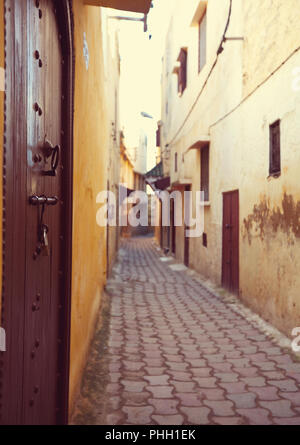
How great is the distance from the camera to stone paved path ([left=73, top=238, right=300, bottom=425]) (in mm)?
3039

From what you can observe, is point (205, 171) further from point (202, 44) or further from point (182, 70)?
point (182, 70)

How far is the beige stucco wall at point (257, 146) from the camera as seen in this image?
5047 millimetres

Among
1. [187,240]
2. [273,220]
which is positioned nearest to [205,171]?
[187,240]

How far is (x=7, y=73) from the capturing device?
1.29 m

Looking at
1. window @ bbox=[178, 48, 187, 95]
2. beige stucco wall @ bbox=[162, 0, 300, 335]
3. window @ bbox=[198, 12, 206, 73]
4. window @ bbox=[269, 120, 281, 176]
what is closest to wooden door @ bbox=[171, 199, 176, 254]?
window @ bbox=[178, 48, 187, 95]

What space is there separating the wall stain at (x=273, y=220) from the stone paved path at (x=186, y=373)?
125 centimetres

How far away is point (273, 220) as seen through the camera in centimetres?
562

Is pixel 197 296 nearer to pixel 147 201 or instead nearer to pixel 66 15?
pixel 66 15

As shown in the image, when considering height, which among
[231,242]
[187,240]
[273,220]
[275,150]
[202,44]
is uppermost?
[202,44]

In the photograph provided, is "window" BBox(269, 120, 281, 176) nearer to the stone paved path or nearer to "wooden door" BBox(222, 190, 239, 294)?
"wooden door" BBox(222, 190, 239, 294)

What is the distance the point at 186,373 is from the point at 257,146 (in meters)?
3.73

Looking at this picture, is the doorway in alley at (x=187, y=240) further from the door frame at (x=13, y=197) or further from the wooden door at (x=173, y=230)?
the door frame at (x=13, y=197)

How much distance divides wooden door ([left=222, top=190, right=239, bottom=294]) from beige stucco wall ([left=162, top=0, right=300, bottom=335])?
10.8 inches
